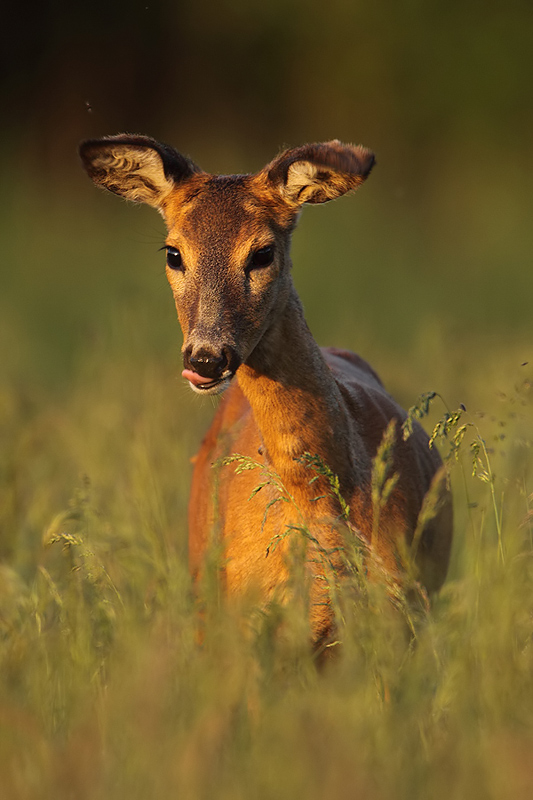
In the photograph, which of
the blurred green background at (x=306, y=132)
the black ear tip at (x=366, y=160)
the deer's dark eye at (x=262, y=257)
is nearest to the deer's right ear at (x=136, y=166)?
the deer's dark eye at (x=262, y=257)

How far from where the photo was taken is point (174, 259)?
414 centimetres

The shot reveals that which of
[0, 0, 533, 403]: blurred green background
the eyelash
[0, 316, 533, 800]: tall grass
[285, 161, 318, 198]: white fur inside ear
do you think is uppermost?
[0, 0, 533, 403]: blurred green background

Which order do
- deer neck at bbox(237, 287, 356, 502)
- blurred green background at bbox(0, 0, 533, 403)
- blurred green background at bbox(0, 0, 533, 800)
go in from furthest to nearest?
blurred green background at bbox(0, 0, 533, 403) → deer neck at bbox(237, 287, 356, 502) → blurred green background at bbox(0, 0, 533, 800)

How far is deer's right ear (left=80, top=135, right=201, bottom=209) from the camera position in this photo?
171 inches

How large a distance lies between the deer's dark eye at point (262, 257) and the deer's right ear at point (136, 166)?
1.93ft

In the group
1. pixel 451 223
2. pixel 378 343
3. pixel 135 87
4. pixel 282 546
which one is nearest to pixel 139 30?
pixel 135 87

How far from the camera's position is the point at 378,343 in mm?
9070

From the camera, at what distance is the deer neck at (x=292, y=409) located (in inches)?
157

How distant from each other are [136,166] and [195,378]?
3.82ft

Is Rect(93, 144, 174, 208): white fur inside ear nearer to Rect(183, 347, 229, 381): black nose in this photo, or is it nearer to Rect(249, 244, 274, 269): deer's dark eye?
Rect(249, 244, 274, 269): deer's dark eye

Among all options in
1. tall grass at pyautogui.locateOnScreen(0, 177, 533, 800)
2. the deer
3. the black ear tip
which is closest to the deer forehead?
the deer

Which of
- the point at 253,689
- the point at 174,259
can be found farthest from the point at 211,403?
the point at 253,689

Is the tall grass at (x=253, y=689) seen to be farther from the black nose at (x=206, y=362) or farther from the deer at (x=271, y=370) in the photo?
the black nose at (x=206, y=362)

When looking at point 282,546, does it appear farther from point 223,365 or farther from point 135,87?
point 135,87
